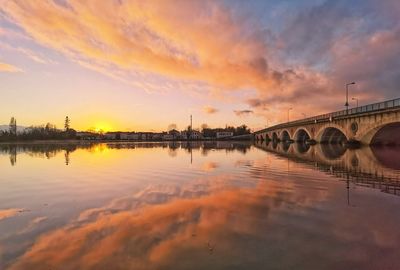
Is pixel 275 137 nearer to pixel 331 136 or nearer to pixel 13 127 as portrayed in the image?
pixel 331 136

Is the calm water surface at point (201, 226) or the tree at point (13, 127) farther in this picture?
the tree at point (13, 127)

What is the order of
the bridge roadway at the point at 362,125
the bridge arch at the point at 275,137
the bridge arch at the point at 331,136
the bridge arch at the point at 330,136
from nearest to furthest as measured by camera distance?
1. the bridge roadway at the point at 362,125
2. the bridge arch at the point at 330,136
3. the bridge arch at the point at 331,136
4. the bridge arch at the point at 275,137

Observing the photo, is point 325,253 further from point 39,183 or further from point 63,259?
point 39,183

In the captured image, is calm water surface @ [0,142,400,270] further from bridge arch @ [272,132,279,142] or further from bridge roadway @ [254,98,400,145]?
bridge arch @ [272,132,279,142]

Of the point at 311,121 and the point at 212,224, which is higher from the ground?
the point at 311,121

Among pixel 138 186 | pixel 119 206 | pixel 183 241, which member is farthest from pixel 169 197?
pixel 183 241

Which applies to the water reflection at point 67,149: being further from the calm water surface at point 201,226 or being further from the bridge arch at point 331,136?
the calm water surface at point 201,226

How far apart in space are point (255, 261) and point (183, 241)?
204 cm

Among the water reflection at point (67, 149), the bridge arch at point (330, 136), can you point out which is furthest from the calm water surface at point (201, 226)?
the bridge arch at point (330, 136)

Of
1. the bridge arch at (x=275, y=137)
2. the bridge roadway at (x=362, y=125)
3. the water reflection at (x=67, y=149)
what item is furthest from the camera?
the bridge arch at (x=275, y=137)

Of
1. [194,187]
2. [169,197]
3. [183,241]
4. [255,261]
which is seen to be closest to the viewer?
[255,261]

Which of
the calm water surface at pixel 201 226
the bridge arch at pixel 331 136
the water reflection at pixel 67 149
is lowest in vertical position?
the calm water surface at pixel 201 226

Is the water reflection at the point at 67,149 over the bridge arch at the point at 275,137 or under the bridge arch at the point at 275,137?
under

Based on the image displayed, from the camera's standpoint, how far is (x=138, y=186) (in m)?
17.3
